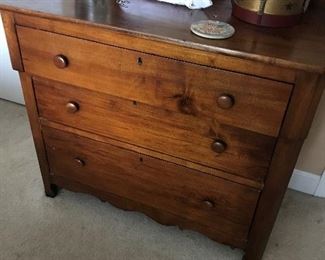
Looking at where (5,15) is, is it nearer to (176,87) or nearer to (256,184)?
(176,87)

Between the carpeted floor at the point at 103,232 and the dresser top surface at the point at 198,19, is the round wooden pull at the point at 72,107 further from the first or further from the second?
the carpeted floor at the point at 103,232

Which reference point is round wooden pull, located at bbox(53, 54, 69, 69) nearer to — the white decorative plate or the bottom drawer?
the bottom drawer

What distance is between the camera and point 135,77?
97 centimetres

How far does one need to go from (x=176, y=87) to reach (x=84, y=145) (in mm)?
464

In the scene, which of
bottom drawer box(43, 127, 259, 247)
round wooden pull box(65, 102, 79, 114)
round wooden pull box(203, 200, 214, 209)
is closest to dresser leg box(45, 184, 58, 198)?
bottom drawer box(43, 127, 259, 247)

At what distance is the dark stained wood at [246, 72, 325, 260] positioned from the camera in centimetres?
82

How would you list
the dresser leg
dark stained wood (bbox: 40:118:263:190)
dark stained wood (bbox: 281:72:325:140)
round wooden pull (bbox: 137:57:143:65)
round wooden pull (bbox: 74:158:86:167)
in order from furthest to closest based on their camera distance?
the dresser leg, round wooden pull (bbox: 74:158:86:167), dark stained wood (bbox: 40:118:263:190), round wooden pull (bbox: 137:57:143:65), dark stained wood (bbox: 281:72:325:140)

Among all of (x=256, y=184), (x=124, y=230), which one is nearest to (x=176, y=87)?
(x=256, y=184)

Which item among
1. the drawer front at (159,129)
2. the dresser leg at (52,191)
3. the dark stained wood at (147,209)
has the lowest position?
the dresser leg at (52,191)

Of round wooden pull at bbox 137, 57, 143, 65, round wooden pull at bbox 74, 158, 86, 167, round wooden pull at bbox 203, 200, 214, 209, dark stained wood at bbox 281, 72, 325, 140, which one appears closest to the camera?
dark stained wood at bbox 281, 72, 325, 140

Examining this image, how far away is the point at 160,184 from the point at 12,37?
673 mm

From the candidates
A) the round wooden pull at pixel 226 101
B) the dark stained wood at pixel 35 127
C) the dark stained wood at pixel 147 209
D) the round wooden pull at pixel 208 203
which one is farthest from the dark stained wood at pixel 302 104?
the dark stained wood at pixel 35 127

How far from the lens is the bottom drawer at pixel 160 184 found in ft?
3.67

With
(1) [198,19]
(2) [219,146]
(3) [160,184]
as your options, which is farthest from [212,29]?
(3) [160,184]
